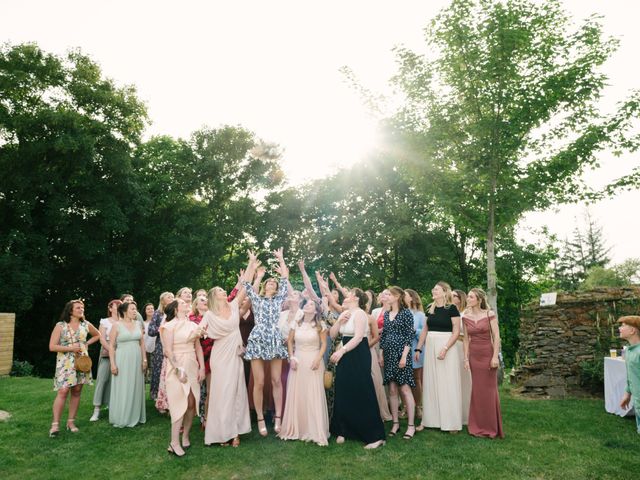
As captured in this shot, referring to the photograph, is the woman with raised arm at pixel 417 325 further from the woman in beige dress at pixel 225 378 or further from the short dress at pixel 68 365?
the short dress at pixel 68 365

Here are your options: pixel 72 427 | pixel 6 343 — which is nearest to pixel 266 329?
pixel 72 427

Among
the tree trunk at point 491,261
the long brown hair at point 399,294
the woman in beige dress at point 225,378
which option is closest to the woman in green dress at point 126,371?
the woman in beige dress at point 225,378

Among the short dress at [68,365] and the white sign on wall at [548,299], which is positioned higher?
the white sign on wall at [548,299]

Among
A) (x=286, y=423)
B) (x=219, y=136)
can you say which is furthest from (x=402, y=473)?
(x=219, y=136)

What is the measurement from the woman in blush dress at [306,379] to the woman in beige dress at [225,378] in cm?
63

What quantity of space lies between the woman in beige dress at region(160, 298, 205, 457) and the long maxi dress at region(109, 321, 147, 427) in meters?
1.61

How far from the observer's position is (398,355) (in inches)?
269

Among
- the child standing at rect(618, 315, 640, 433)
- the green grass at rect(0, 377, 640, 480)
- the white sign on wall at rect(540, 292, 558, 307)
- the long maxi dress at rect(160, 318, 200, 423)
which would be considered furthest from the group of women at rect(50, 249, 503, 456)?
the white sign on wall at rect(540, 292, 558, 307)

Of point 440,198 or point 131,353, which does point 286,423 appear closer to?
point 131,353

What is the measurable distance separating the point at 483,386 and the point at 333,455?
97.6 inches

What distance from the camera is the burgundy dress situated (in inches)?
261

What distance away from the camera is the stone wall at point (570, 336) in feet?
33.3

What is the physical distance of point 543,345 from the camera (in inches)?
421

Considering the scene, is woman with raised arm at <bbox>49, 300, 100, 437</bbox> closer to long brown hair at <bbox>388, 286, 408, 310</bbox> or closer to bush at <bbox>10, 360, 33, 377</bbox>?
long brown hair at <bbox>388, 286, 408, 310</bbox>
